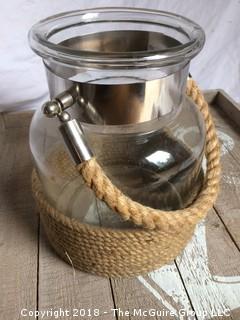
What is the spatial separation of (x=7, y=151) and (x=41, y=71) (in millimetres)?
220

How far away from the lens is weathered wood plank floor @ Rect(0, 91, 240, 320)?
415mm

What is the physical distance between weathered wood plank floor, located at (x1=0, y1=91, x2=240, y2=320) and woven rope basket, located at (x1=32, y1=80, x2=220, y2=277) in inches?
0.7

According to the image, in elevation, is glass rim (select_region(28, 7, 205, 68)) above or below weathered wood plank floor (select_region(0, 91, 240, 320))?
above

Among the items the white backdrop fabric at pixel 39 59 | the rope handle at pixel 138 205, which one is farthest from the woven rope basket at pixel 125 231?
the white backdrop fabric at pixel 39 59

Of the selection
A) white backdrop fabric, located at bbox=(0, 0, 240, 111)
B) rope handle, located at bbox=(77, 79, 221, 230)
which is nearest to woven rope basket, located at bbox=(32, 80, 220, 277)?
rope handle, located at bbox=(77, 79, 221, 230)

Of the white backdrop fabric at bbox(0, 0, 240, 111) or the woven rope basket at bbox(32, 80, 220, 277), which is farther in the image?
the white backdrop fabric at bbox(0, 0, 240, 111)

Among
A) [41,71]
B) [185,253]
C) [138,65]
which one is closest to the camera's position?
[138,65]

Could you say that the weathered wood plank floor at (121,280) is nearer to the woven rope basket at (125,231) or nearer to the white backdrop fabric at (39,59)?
the woven rope basket at (125,231)

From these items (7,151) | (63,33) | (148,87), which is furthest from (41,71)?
(148,87)

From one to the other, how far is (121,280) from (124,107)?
0.65ft

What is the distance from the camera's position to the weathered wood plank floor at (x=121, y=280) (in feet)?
1.36

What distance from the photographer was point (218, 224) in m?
0.51

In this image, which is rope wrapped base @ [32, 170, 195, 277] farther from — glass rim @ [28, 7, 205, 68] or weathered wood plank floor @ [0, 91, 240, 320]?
glass rim @ [28, 7, 205, 68]

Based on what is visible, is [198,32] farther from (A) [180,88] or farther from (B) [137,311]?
(B) [137,311]
